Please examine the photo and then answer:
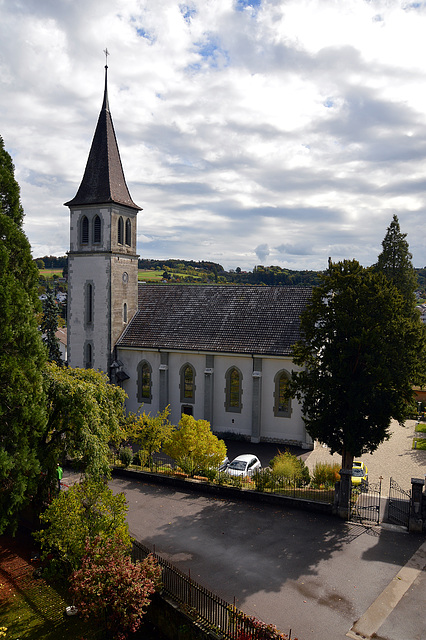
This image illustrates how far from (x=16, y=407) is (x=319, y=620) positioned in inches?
439

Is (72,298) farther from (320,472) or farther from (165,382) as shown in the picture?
(320,472)

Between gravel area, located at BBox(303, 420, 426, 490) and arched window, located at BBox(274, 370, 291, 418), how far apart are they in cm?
317

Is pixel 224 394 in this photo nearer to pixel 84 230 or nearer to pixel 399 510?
pixel 399 510

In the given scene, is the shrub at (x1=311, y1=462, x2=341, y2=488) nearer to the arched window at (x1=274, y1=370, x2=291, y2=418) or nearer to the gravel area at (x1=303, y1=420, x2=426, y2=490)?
the gravel area at (x1=303, y1=420, x2=426, y2=490)

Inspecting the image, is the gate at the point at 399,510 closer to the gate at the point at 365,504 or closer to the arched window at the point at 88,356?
the gate at the point at 365,504

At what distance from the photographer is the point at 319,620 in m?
12.6

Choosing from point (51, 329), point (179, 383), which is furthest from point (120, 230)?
point (51, 329)

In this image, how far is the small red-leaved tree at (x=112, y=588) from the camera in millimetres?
11758

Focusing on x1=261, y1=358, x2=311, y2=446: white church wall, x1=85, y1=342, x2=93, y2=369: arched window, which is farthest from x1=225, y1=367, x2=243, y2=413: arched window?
x1=85, y1=342, x2=93, y2=369: arched window

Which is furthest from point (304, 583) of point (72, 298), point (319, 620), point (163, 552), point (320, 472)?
point (72, 298)

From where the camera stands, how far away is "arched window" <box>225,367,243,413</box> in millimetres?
32156

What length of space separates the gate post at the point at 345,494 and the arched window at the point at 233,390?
13.4 metres

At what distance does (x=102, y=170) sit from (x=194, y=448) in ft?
73.0

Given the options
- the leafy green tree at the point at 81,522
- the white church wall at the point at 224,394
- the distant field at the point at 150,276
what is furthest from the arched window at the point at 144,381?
the distant field at the point at 150,276
